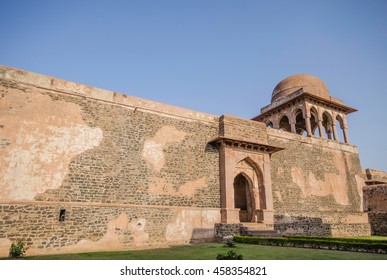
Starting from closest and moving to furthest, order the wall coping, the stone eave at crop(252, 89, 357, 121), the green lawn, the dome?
the green lawn
the wall coping
the stone eave at crop(252, 89, 357, 121)
the dome

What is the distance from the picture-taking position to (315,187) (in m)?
17.3

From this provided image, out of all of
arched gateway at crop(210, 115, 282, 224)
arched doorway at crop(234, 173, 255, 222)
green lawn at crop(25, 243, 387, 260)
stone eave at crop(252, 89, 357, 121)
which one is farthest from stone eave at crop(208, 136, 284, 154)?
stone eave at crop(252, 89, 357, 121)

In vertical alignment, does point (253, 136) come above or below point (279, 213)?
above

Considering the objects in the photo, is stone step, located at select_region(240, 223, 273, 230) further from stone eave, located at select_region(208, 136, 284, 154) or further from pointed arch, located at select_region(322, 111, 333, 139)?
pointed arch, located at select_region(322, 111, 333, 139)

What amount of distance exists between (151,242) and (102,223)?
2064 mm

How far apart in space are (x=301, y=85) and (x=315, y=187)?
9.94m

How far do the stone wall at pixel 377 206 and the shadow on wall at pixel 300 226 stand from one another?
4308 millimetres

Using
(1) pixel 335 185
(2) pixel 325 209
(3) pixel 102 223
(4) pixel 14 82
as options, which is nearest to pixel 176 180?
(3) pixel 102 223

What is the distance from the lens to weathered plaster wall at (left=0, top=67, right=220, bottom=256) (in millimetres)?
8945

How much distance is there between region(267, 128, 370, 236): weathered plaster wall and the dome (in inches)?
213

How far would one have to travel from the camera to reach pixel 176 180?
39.4 feet
